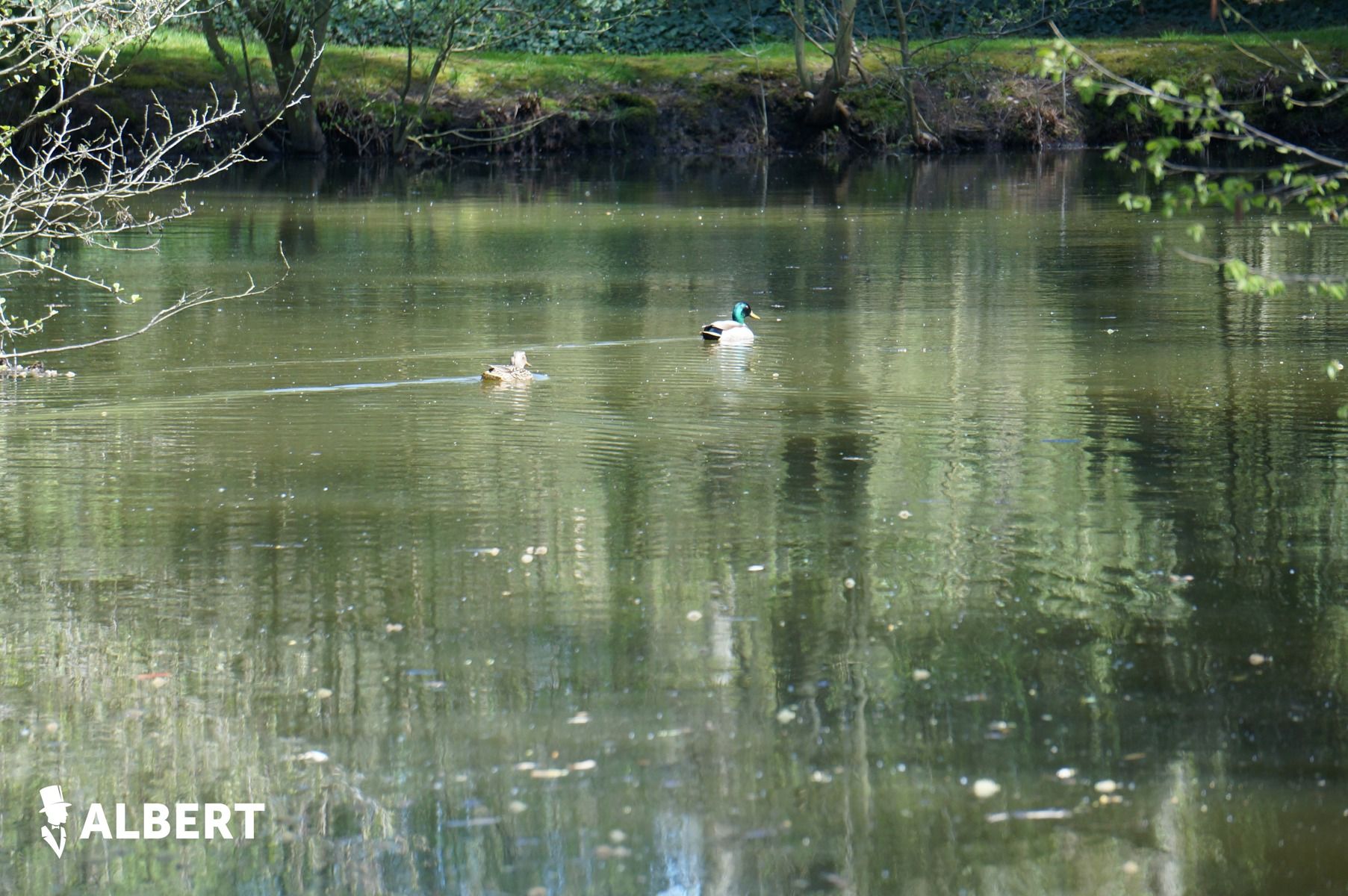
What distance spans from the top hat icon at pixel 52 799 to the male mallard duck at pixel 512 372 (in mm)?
7725

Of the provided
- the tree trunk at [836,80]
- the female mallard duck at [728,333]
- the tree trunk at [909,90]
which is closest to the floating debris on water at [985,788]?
the female mallard duck at [728,333]

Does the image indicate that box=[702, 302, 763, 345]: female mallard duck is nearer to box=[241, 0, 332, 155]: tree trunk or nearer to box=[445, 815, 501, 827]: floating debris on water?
box=[445, 815, 501, 827]: floating debris on water

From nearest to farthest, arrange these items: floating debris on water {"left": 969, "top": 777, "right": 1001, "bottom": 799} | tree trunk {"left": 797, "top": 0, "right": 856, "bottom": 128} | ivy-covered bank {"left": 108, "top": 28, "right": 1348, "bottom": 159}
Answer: floating debris on water {"left": 969, "top": 777, "right": 1001, "bottom": 799} → tree trunk {"left": 797, "top": 0, "right": 856, "bottom": 128} → ivy-covered bank {"left": 108, "top": 28, "right": 1348, "bottom": 159}

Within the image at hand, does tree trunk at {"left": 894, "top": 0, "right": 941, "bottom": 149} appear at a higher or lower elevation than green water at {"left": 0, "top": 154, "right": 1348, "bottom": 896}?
higher

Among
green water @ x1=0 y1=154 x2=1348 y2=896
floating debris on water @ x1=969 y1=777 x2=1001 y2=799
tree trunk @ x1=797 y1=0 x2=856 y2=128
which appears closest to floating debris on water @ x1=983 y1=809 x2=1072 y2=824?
→ green water @ x1=0 y1=154 x2=1348 y2=896

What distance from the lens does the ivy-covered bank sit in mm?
43562

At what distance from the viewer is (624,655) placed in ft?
25.6

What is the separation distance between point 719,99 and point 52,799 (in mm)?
40792

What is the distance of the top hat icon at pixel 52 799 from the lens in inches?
253

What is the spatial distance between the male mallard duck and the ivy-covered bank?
29.3 m

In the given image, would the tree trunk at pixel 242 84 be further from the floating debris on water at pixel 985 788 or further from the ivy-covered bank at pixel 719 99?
the floating debris on water at pixel 985 788

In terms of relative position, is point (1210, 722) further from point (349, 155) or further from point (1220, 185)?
point (349, 155)

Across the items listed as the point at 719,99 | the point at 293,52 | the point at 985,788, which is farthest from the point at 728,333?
the point at 719,99

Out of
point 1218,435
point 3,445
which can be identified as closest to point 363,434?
point 3,445
